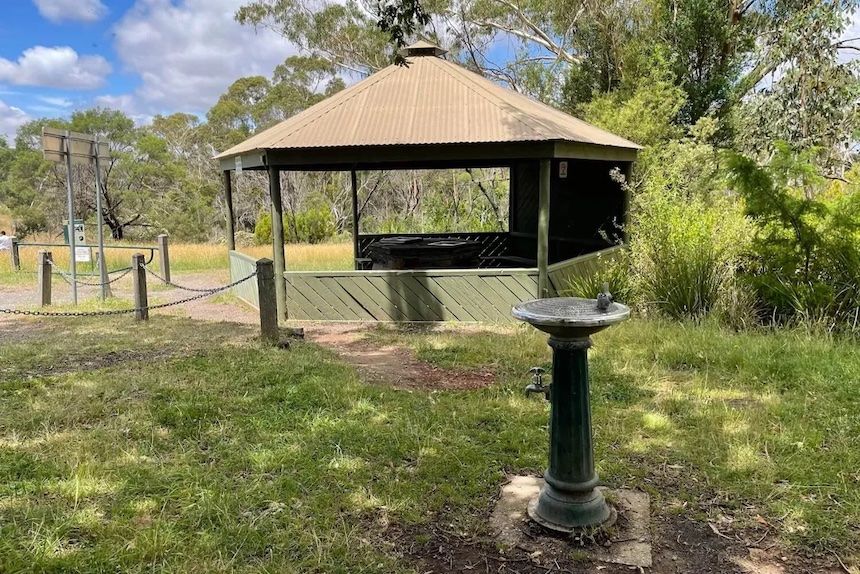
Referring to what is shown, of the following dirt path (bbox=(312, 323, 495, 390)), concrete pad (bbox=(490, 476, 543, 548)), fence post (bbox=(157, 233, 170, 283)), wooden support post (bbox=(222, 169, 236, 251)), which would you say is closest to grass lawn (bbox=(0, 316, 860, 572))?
concrete pad (bbox=(490, 476, 543, 548))

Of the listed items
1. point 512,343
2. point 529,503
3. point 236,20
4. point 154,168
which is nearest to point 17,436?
point 529,503

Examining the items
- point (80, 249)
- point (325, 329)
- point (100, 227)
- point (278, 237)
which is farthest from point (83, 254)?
point (325, 329)

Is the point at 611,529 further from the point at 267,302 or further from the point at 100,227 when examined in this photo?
the point at 100,227

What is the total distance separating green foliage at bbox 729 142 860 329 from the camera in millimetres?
6840

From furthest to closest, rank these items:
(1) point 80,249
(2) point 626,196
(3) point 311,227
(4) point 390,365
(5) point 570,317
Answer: (3) point 311,227 → (2) point 626,196 → (1) point 80,249 → (4) point 390,365 → (5) point 570,317

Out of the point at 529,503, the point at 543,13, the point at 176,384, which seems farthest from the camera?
the point at 543,13

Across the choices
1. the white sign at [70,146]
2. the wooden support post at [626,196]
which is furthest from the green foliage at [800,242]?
the white sign at [70,146]

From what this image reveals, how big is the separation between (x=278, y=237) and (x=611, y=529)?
645 cm

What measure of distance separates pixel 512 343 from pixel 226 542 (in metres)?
4.58

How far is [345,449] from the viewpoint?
3.93m

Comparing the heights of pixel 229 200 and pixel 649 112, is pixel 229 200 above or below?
below

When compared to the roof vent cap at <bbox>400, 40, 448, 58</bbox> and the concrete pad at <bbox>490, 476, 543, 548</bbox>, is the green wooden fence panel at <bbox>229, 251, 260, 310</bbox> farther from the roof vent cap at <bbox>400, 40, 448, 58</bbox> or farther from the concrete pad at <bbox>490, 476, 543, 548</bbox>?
the concrete pad at <bbox>490, 476, 543, 548</bbox>

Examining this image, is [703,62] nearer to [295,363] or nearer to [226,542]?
[295,363]

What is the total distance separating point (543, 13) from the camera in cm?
2228
